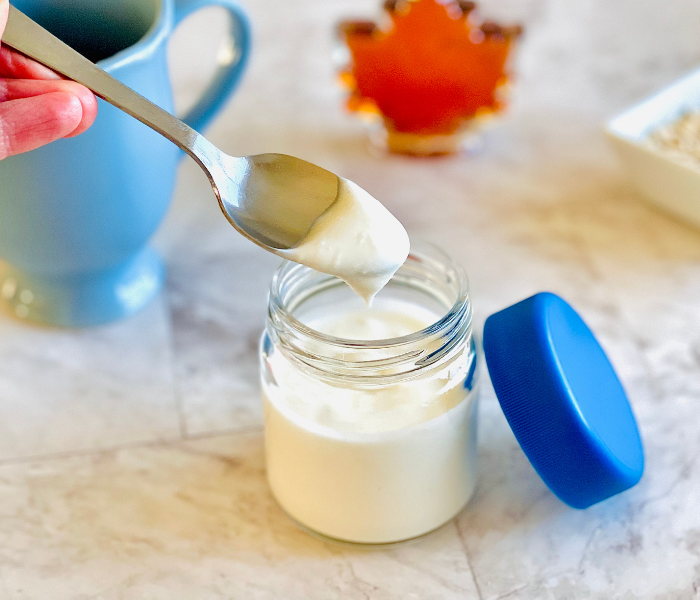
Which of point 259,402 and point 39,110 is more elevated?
point 39,110

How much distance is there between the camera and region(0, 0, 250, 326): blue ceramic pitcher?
65cm

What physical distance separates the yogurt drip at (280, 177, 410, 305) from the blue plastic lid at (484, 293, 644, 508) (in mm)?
99

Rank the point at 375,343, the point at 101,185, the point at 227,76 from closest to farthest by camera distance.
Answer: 1. the point at 375,343
2. the point at 101,185
3. the point at 227,76

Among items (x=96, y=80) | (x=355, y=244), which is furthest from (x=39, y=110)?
(x=355, y=244)

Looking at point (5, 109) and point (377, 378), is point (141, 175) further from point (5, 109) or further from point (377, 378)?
point (377, 378)

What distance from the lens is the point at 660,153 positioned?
2.79ft

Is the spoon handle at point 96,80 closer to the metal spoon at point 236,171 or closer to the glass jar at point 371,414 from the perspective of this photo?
the metal spoon at point 236,171

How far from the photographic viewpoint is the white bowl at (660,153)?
85cm

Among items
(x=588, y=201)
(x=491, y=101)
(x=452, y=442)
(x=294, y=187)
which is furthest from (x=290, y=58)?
(x=452, y=442)

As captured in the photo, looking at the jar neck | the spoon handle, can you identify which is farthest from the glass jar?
the spoon handle

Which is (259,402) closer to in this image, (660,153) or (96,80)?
(96,80)

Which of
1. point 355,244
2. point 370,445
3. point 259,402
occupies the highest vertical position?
point 355,244

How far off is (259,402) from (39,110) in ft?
1.01

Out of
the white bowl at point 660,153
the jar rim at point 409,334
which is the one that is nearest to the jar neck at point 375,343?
the jar rim at point 409,334
